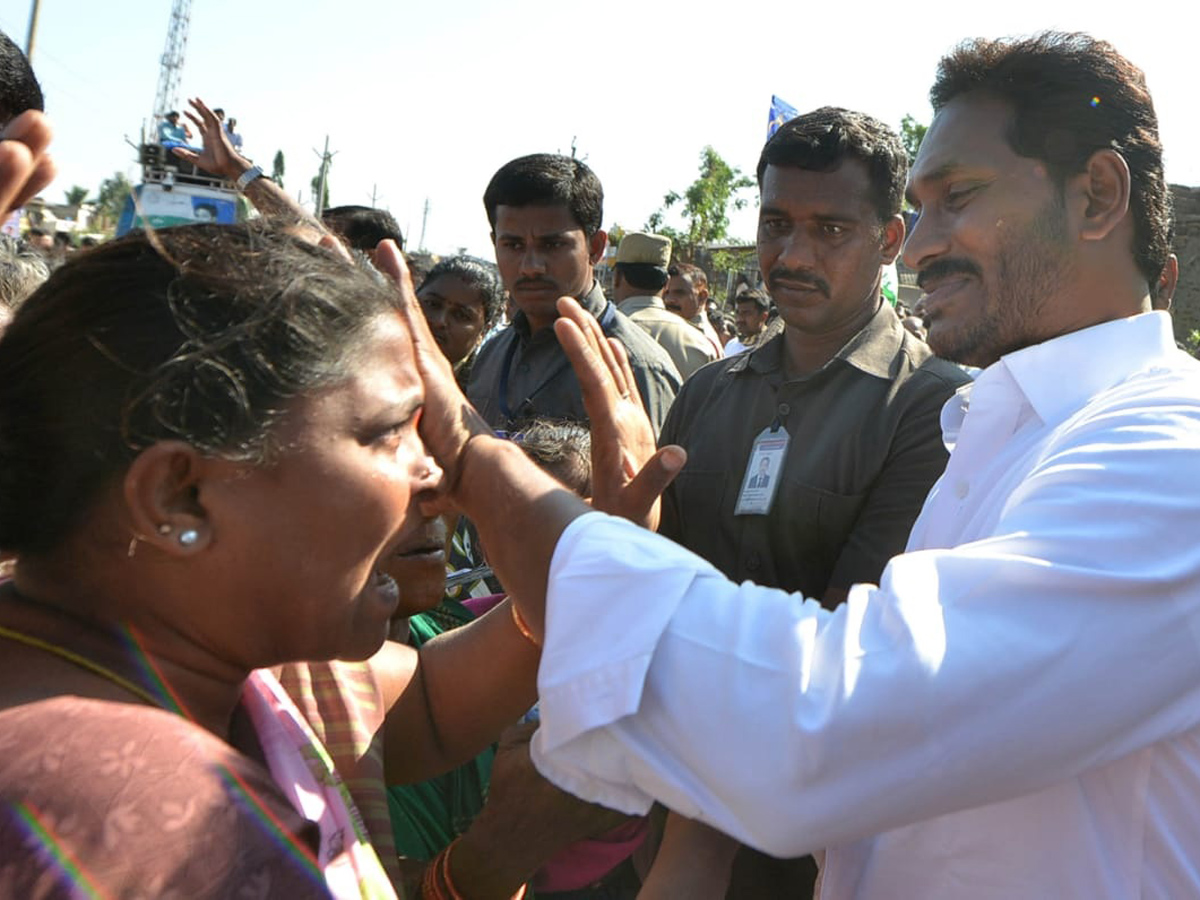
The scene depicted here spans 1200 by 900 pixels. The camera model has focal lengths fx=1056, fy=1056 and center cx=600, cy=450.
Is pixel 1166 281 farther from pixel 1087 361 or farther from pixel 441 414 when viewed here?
pixel 441 414

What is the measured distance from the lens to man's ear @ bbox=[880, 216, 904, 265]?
9.89ft

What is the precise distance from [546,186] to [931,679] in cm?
332

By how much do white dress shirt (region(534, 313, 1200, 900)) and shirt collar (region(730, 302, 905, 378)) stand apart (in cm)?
132

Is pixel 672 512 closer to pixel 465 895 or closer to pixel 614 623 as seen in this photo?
pixel 465 895

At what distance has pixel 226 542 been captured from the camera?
133 centimetres

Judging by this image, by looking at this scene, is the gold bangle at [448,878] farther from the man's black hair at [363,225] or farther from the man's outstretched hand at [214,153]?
the man's black hair at [363,225]

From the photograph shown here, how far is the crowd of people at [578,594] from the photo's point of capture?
117cm

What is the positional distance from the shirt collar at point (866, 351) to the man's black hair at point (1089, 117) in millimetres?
808

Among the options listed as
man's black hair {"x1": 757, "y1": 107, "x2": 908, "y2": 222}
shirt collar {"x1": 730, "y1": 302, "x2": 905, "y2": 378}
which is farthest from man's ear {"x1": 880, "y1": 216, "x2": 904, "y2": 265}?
shirt collar {"x1": 730, "y1": 302, "x2": 905, "y2": 378}

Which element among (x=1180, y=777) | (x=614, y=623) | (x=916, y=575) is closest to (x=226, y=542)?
(x=614, y=623)

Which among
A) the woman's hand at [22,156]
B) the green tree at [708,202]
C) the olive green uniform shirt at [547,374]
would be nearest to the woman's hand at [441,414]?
the woman's hand at [22,156]

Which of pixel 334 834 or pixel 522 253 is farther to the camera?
pixel 522 253

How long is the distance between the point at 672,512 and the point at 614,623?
1.56 m

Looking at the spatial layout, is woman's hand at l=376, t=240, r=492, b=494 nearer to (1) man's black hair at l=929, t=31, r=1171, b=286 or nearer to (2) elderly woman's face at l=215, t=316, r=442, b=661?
(2) elderly woman's face at l=215, t=316, r=442, b=661
